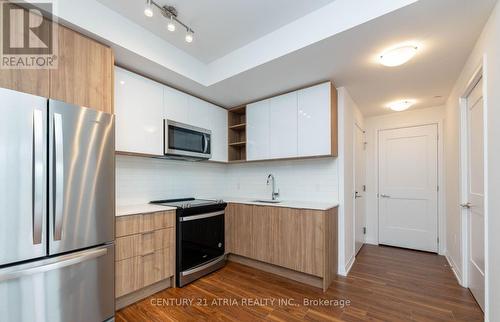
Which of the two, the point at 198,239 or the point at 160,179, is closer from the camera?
the point at 198,239

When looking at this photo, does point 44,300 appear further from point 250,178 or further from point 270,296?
point 250,178

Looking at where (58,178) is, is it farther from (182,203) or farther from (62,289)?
(182,203)

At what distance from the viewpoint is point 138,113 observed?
2480mm

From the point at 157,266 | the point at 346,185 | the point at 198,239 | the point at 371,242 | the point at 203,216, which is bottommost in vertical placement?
the point at 371,242

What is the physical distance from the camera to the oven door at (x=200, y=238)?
2525mm

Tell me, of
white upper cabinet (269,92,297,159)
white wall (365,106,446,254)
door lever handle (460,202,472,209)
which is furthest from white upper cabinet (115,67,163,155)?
white wall (365,106,446,254)

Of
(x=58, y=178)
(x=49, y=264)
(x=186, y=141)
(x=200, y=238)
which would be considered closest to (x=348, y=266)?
(x=200, y=238)

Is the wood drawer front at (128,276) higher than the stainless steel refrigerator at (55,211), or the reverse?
the stainless steel refrigerator at (55,211)

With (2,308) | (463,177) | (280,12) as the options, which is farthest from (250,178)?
(2,308)

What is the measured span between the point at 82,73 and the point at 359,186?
4.00 metres

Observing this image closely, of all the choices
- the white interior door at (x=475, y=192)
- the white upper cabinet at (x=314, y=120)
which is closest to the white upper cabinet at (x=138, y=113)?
the white upper cabinet at (x=314, y=120)

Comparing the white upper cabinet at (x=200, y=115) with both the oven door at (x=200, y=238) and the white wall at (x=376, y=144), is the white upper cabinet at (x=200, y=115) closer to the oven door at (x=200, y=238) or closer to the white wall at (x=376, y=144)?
the oven door at (x=200, y=238)

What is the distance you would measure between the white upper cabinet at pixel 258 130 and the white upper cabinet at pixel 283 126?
0.08m

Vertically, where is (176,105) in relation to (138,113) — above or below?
above
